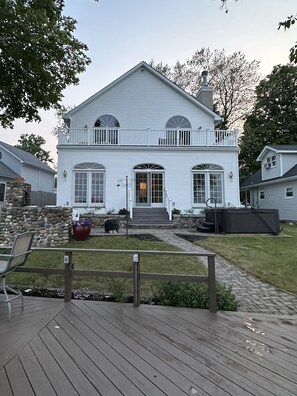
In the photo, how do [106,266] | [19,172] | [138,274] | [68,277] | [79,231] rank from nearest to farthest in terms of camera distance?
1. [138,274]
2. [68,277]
3. [106,266]
4. [79,231]
5. [19,172]

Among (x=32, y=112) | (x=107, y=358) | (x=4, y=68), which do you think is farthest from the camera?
(x=32, y=112)

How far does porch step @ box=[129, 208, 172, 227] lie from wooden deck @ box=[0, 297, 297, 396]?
9555 millimetres

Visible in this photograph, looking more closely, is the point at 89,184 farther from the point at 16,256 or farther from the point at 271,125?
the point at 271,125

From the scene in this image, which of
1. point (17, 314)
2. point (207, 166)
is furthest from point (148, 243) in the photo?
point (207, 166)

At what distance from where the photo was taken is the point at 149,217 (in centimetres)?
1358

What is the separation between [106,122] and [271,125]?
19.6m

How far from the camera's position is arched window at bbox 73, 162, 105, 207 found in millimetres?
14109

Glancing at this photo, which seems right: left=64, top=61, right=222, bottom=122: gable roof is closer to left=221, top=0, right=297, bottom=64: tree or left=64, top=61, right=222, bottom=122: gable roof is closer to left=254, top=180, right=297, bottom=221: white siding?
left=254, top=180, right=297, bottom=221: white siding

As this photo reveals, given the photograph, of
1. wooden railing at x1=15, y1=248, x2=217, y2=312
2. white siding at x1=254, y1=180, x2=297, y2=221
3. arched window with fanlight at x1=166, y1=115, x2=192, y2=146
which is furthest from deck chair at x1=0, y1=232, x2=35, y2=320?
white siding at x1=254, y1=180, x2=297, y2=221

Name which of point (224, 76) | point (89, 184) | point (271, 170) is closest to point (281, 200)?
point (271, 170)

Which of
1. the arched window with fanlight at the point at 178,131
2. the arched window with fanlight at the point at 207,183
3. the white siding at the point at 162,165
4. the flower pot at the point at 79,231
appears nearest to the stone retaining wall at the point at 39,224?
the flower pot at the point at 79,231

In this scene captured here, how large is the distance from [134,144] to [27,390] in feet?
45.2

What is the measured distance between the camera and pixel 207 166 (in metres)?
14.7

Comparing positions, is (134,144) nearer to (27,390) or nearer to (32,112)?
(32,112)
